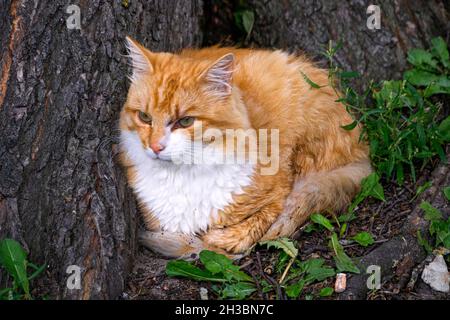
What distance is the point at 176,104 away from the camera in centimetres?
355

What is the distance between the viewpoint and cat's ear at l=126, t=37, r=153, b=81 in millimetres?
3502

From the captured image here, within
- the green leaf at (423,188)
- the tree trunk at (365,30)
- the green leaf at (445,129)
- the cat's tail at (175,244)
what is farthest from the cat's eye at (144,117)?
the green leaf at (445,129)

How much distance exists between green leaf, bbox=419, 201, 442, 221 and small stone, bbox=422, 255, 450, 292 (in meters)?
0.26

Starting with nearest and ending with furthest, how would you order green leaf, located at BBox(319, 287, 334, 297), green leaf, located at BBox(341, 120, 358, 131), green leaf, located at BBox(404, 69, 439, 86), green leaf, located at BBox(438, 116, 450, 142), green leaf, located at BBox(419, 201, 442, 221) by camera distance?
green leaf, located at BBox(319, 287, 334, 297) < green leaf, located at BBox(419, 201, 442, 221) < green leaf, located at BBox(341, 120, 358, 131) < green leaf, located at BBox(438, 116, 450, 142) < green leaf, located at BBox(404, 69, 439, 86)

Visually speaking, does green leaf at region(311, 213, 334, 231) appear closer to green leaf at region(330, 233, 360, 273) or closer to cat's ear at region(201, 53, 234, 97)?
green leaf at region(330, 233, 360, 273)

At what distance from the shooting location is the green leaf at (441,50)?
14.7 ft

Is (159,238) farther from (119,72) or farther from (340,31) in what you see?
(340,31)

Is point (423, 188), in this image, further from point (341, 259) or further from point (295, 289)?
point (295, 289)

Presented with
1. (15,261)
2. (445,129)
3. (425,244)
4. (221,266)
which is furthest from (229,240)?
(445,129)

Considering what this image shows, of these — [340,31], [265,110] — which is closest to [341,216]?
[265,110]

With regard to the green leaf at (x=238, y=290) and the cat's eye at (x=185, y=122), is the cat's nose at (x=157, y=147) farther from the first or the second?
the green leaf at (x=238, y=290)

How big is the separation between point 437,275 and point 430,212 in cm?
40

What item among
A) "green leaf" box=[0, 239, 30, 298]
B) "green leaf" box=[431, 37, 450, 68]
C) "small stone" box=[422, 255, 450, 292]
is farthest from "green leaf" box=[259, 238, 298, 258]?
"green leaf" box=[431, 37, 450, 68]
